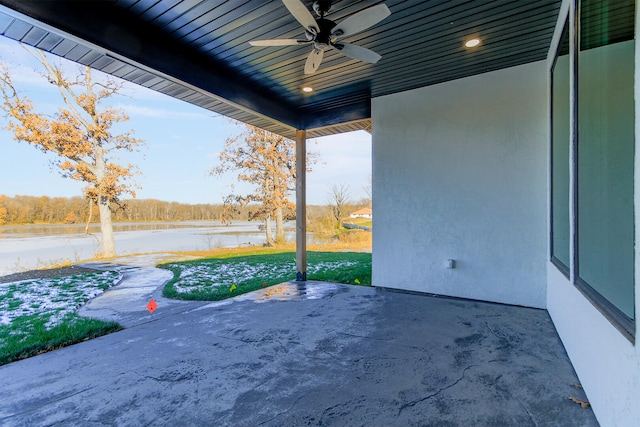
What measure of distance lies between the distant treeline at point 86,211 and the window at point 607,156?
985cm

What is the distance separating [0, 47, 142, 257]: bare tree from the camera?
8.44 meters

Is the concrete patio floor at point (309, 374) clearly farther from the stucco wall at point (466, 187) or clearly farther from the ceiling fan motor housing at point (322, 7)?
the ceiling fan motor housing at point (322, 7)

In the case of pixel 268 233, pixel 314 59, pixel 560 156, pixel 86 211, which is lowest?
pixel 268 233

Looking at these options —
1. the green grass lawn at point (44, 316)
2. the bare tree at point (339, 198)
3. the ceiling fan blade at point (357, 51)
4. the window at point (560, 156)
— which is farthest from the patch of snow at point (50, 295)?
the bare tree at point (339, 198)

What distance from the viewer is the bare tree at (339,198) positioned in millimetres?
12930

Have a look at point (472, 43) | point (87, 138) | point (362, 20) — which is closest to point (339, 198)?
point (87, 138)

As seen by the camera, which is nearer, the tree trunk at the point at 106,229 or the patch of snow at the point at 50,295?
the patch of snow at the point at 50,295

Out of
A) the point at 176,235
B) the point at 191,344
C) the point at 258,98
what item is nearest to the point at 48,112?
the point at 176,235

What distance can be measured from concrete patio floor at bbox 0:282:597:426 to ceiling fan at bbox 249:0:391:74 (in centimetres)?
259

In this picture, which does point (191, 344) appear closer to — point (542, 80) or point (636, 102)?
point (636, 102)

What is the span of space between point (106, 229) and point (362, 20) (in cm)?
1021

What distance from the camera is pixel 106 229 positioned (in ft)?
31.4

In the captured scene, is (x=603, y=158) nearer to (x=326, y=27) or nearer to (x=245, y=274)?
(x=326, y=27)

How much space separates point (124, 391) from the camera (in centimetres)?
204
